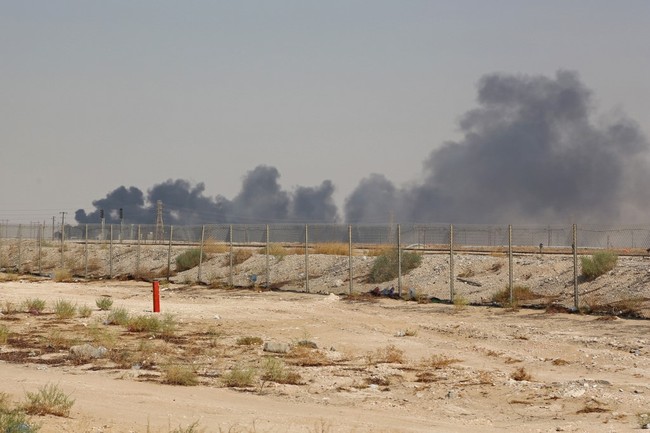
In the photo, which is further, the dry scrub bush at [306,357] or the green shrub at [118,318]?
the green shrub at [118,318]

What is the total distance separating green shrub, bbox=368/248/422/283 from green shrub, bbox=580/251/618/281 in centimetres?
818

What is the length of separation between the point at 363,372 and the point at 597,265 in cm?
1853

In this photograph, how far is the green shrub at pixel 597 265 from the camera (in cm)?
3325

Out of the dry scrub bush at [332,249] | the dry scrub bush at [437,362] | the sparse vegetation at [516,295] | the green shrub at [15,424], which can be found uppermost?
the dry scrub bush at [332,249]

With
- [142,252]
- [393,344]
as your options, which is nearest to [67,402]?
[393,344]

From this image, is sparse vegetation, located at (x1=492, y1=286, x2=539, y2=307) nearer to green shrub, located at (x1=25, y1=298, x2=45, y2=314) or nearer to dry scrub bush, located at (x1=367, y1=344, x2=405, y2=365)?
dry scrub bush, located at (x1=367, y1=344, x2=405, y2=365)

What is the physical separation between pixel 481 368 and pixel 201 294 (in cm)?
2212

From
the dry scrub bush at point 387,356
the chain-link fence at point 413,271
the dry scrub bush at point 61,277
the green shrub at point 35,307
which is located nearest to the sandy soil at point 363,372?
the dry scrub bush at point 387,356

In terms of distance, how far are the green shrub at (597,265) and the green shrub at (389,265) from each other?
8182mm

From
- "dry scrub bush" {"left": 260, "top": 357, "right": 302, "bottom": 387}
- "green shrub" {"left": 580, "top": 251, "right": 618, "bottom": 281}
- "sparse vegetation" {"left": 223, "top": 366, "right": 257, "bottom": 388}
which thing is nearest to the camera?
"sparse vegetation" {"left": 223, "top": 366, "right": 257, "bottom": 388}

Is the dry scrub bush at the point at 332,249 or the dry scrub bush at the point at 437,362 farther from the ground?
the dry scrub bush at the point at 332,249

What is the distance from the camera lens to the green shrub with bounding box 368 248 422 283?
129ft

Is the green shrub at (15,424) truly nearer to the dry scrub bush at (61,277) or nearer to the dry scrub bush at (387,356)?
the dry scrub bush at (387,356)

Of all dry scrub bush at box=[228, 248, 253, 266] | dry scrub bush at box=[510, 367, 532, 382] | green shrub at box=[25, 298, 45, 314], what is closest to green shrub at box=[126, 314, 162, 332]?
green shrub at box=[25, 298, 45, 314]
